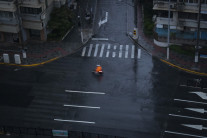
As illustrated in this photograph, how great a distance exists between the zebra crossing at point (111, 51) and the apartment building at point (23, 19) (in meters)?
9.57

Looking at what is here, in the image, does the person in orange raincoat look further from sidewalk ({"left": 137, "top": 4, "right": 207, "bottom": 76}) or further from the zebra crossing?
sidewalk ({"left": 137, "top": 4, "right": 207, "bottom": 76})

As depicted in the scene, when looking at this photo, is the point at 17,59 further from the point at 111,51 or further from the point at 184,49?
the point at 184,49

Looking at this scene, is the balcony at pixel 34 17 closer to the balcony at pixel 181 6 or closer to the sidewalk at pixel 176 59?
the sidewalk at pixel 176 59

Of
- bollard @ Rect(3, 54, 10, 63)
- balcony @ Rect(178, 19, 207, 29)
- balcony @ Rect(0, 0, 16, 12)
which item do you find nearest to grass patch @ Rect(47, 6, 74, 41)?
balcony @ Rect(0, 0, 16, 12)

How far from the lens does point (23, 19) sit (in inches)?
2788

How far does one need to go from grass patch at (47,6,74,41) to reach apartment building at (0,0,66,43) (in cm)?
103

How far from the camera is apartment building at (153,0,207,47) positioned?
66312 millimetres

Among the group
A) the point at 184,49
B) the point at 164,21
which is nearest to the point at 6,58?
the point at 164,21

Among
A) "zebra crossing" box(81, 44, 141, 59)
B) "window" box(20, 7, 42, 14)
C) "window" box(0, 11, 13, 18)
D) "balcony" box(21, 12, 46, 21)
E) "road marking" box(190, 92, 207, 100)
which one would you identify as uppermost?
"window" box(20, 7, 42, 14)

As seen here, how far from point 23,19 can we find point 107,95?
77.2ft

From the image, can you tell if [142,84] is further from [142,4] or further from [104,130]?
[142,4]

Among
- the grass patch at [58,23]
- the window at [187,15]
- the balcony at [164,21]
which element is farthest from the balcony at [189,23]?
the grass patch at [58,23]

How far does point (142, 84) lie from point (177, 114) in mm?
8862

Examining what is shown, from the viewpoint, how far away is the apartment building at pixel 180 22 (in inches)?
2611
